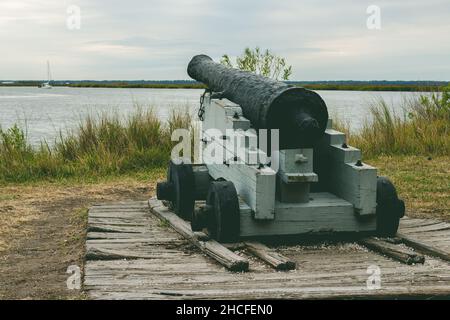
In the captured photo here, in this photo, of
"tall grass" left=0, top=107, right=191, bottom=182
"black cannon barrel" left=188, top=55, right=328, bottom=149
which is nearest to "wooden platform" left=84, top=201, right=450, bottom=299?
"black cannon barrel" left=188, top=55, right=328, bottom=149

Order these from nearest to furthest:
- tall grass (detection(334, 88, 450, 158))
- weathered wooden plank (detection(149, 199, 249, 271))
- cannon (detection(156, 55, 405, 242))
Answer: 1. weathered wooden plank (detection(149, 199, 249, 271))
2. cannon (detection(156, 55, 405, 242))
3. tall grass (detection(334, 88, 450, 158))

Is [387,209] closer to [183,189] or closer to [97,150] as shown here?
[183,189]

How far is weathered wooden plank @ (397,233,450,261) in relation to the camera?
4.65m

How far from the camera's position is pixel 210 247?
15.2 ft

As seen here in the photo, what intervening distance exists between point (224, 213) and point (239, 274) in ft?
1.92

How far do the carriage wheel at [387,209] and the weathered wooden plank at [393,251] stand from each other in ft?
0.42

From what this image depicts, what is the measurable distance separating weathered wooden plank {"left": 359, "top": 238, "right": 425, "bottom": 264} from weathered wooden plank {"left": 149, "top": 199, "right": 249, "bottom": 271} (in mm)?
998

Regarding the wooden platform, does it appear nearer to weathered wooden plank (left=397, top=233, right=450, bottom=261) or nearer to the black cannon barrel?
weathered wooden plank (left=397, top=233, right=450, bottom=261)

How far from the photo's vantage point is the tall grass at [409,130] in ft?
35.1

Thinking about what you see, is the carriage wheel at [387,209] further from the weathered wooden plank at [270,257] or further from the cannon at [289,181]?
the weathered wooden plank at [270,257]

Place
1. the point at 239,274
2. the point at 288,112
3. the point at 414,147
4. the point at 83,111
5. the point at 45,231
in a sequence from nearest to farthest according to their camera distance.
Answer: the point at 239,274
the point at 288,112
the point at 45,231
the point at 414,147
the point at 83,111

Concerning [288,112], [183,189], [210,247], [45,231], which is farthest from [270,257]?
[45,231]

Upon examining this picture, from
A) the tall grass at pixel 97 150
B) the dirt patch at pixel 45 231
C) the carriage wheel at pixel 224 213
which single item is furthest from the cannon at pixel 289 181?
the tall grass at pixel 97 150
